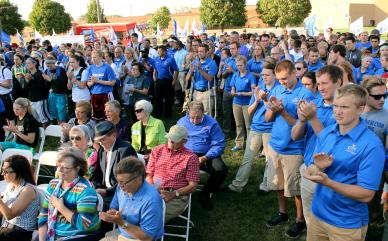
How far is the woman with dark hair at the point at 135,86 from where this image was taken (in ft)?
27.1

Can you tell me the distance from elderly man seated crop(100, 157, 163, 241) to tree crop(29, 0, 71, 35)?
160ft

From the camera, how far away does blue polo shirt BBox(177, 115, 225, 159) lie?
5391 mm

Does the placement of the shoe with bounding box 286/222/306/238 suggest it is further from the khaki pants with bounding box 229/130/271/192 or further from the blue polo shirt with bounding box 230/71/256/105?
the blue polo shirt with bounding box 230/71/256/105

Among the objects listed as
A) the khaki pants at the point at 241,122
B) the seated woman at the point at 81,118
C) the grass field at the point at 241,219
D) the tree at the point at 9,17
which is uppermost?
the tree at the point at 9,17

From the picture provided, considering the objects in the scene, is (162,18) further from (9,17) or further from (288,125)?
(288,125)

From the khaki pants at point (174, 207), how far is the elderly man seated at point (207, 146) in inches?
37.2

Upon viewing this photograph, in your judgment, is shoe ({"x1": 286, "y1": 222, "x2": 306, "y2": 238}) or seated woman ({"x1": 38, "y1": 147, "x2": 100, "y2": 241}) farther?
shoe ({"x1": 286, "y1": 222, "x2": 306, "y2": 238})

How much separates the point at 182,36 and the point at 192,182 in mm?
18391

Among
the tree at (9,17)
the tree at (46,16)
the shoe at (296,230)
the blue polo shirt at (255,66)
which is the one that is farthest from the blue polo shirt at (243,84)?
the tree at (46,16)

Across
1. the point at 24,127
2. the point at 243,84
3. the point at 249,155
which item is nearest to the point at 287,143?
the point at 249,155

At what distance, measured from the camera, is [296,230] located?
14.6 feet

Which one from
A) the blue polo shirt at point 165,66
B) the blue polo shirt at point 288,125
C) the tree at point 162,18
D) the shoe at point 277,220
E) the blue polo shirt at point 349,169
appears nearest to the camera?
the blue polo shirt at point 349,169

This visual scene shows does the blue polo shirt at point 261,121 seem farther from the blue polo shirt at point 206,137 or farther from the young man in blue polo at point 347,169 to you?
the young man in blue polo at point 347,169

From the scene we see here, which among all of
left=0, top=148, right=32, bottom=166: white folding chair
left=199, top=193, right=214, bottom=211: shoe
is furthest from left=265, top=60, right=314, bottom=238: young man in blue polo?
left=0, top=148, right=32, bottom=166: white folding chair
